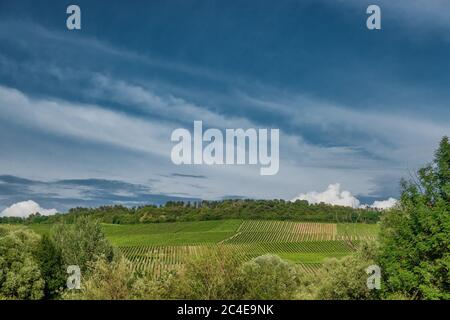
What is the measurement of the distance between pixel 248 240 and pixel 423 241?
238 feet

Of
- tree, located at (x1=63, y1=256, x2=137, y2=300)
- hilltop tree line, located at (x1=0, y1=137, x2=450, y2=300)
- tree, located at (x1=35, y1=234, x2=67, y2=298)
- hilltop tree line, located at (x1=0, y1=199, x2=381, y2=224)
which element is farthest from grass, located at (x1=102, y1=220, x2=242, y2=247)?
tree, located at (x1=63, y1=256, x2=137, y2=300)

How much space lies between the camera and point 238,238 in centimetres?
9869

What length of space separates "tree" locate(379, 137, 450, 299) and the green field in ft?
146

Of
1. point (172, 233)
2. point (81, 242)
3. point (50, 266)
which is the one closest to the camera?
point (50, 266)

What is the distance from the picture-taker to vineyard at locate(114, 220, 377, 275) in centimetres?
8231

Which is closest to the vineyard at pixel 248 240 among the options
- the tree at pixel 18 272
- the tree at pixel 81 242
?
the tree at pixel 81 242

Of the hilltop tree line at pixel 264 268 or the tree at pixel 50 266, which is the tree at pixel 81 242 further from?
the tree at pixel 50 266

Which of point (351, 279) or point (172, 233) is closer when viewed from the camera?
point (351, 279)

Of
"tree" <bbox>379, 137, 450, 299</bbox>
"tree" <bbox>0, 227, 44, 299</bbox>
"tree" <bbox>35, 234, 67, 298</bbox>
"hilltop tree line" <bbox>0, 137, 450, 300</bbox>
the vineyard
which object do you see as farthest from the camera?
the vineyard

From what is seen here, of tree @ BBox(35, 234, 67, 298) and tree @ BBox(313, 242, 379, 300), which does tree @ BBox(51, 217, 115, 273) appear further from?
Answer: tree @ BBox(313, 242, 379, 300)

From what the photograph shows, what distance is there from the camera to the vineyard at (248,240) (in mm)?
82312

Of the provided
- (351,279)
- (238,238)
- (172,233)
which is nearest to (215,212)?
(172,233)

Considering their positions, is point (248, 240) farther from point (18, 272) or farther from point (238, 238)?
point (18, 272)
